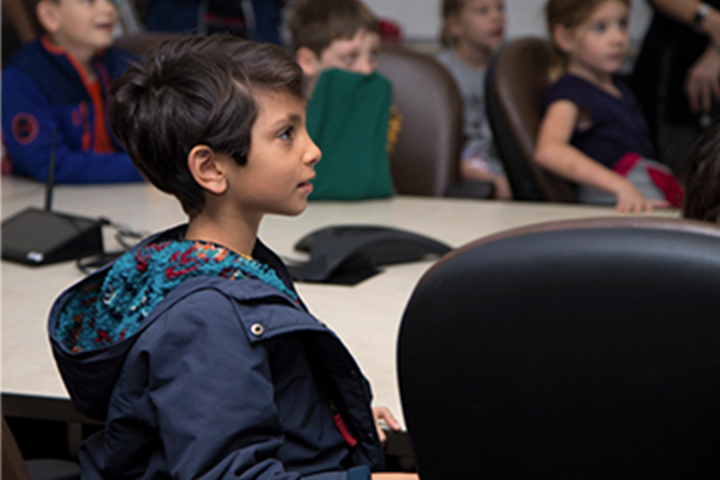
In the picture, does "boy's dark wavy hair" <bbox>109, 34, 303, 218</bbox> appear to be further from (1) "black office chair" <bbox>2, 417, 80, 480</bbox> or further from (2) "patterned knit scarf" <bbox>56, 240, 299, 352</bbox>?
(1) "black office chair" <bbox>2, 417, 80, 480</bbox>

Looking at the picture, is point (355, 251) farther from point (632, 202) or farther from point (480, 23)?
point (480, 23)

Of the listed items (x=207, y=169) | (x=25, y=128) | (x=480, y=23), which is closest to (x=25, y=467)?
(x=207, y=169)

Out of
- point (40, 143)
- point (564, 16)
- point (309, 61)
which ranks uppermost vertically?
point (564, 16)

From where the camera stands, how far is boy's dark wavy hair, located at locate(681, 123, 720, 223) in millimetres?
816

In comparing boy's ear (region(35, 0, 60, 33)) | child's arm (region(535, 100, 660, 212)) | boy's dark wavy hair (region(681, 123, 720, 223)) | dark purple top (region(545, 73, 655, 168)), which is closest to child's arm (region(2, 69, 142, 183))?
boy's ear (region(35, 0, 60, 33))

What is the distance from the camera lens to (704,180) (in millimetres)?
833

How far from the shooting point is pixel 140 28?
4.15 metres

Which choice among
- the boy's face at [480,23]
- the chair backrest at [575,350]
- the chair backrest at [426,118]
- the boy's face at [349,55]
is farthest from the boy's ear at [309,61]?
the chair backrest at [575,350]

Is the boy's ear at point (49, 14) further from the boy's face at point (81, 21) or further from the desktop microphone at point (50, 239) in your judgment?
the desktop microphone at point (50, 239)

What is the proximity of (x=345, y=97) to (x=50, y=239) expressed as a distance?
771mm

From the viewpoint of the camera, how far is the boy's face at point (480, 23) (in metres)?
3.00

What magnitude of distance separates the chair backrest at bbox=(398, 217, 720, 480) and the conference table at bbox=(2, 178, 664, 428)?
37 cm

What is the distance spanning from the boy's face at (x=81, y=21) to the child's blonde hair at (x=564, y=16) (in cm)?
120

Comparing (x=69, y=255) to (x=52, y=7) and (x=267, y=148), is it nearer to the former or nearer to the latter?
(x=267, y=148)
